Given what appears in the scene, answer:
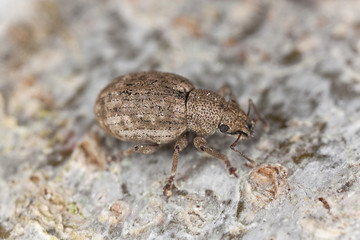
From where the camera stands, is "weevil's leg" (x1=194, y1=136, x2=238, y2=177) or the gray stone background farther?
"weevil's leg" (x1=194, y1=136, x2=238, y2=177)

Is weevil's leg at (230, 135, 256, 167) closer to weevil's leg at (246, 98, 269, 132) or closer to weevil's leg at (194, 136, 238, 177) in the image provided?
weevil's leg at (194, 136, 238, 177)

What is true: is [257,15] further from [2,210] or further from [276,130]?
[2,210]

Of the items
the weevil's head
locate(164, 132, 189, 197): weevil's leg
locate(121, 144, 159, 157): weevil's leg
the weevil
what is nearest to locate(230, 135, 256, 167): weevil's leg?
the weevil

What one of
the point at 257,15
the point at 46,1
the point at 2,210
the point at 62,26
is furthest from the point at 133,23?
the point at 2,210

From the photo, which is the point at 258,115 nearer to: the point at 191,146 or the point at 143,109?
the point at 191,146

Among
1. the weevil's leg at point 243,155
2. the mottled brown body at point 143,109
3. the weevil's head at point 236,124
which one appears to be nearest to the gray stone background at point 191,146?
the weevil's leg at point 243,155

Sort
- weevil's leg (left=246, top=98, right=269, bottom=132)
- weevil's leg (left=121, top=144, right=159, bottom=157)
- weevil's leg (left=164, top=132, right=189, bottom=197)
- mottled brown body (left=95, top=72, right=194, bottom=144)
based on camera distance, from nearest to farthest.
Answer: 1. weevil's leg (left=164, top=132, right=189, bottom=197)
2. mottled brown body (left=95, top=72, right=194, bottom=144)
3. weevil's leg (left=121, top=144, right=159, bottom=157)
4. weevil's leg (left=246, top=98, right=269, bottom=132)

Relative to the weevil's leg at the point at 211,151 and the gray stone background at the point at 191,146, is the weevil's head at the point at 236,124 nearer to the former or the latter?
the gray stone background at the point at 191,146

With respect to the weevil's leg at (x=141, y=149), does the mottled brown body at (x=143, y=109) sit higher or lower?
higher

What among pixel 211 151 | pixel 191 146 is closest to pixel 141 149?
pixel 191 146
